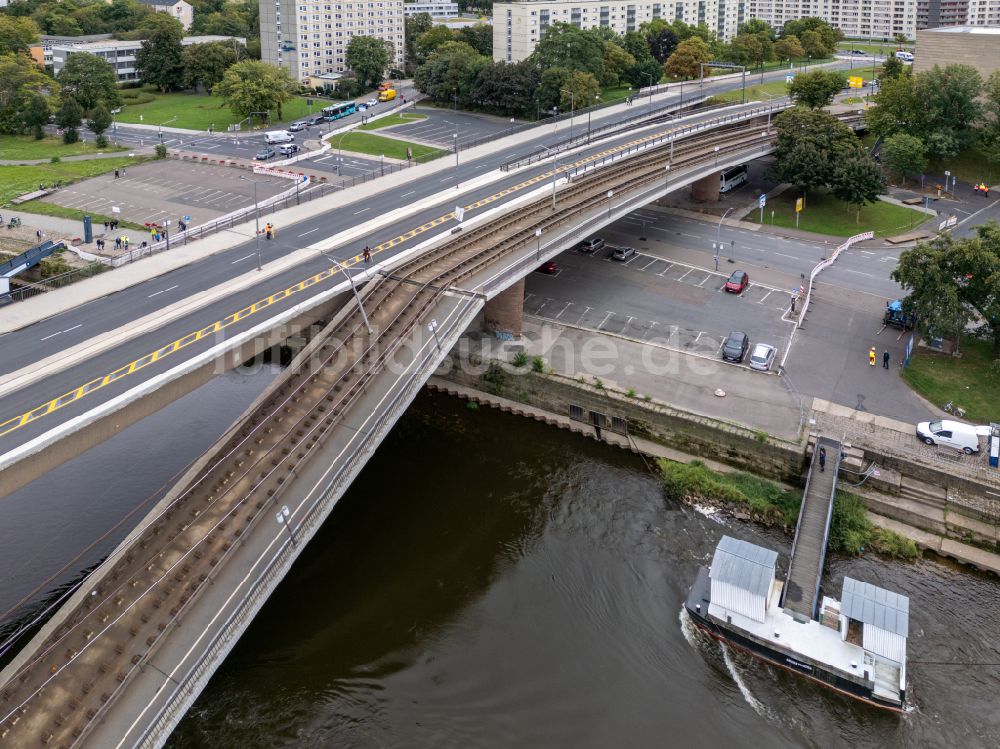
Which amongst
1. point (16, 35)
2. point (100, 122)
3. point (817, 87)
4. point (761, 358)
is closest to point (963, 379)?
point (761, 358)

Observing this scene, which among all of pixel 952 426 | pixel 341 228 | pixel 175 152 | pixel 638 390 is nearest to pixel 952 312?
pixel 952 426

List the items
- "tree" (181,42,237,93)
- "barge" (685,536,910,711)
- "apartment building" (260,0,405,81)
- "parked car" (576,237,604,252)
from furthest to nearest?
"tree" (181,42,237,93), "apartment building" (260,0,405,81), "parked car" (576,237,604,252), "barge" (685,536,910,711)

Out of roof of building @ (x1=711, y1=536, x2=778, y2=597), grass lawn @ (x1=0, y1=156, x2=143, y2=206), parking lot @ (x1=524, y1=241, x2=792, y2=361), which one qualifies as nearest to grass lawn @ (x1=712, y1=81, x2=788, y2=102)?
parking lot @ (x1=524, y1=241, x2=792, y2=361)

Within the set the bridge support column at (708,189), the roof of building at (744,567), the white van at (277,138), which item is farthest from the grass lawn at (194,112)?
the roof of building at (744,567)

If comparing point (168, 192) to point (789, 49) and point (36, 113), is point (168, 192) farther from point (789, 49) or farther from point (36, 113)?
point (789, 49)

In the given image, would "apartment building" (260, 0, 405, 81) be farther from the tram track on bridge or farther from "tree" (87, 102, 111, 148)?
the tram track on bridge

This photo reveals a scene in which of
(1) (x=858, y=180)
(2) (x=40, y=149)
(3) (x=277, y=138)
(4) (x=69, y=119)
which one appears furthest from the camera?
(4) (x=69, y=119)
